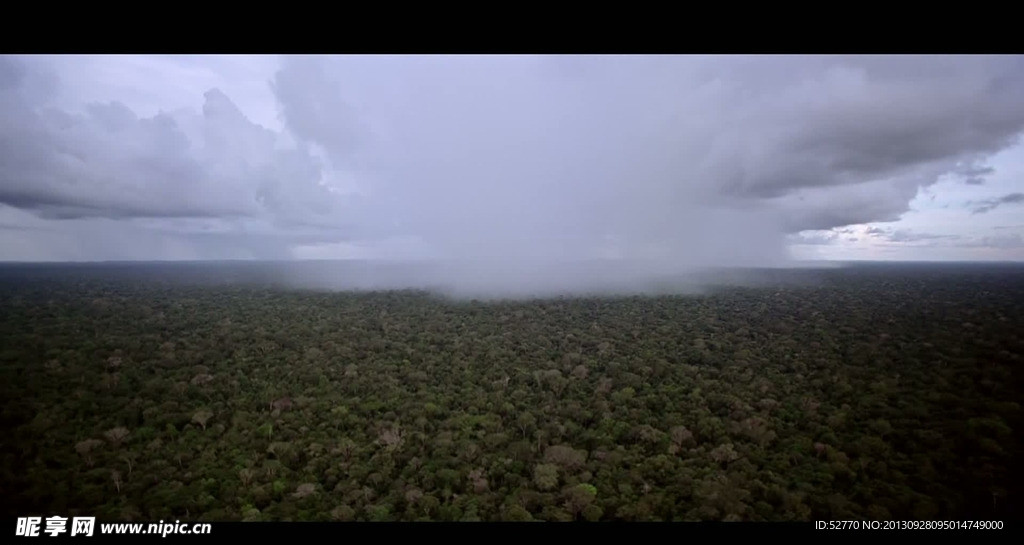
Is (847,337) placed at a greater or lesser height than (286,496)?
greater

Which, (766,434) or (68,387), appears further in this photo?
(68,387)

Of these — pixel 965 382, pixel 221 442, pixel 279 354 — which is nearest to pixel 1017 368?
pixel 965 382

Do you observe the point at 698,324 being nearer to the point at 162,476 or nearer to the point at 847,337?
the point at 847,337

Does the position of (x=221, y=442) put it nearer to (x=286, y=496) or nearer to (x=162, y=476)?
(x=162, y=476)

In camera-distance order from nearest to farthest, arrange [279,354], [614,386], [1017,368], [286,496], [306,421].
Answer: [286,496]
[306,421]
[1017,368]
[614,386]
[279,354]

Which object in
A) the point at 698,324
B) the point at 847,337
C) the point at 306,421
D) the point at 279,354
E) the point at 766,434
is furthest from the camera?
the point at 698,324

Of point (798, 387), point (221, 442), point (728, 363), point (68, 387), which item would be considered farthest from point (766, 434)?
point (68, 387)
